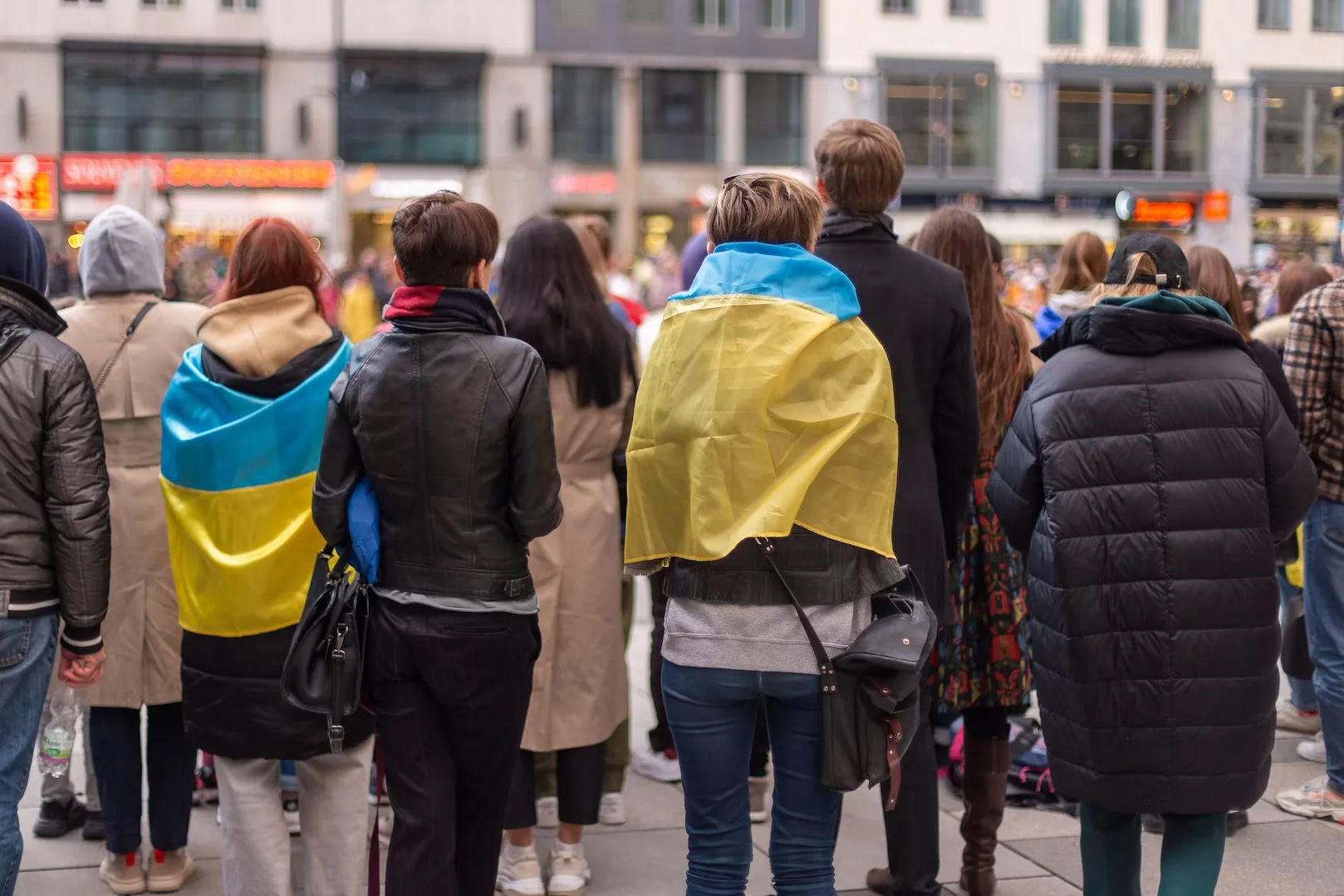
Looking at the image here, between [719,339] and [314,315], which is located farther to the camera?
[314,315]

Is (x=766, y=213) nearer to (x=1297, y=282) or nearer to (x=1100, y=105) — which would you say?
(x=1297, y=282)

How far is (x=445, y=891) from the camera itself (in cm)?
340

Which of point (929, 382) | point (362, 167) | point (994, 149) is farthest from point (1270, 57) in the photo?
point (929, 382)

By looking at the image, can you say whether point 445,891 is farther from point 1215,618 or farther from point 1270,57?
point 1270,57

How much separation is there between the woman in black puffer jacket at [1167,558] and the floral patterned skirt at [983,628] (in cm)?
89

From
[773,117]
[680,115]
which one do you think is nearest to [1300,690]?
[680,115]

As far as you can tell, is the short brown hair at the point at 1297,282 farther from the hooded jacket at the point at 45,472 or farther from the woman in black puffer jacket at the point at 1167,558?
the hooded jacket at the point at 45,472

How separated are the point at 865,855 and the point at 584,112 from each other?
112 feet

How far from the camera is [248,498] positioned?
389cm

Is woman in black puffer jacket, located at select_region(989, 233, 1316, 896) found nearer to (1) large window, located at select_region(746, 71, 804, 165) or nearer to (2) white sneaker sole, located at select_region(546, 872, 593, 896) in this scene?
(2) white sneaker sole, located at select_region(546, 872, 593, 896)

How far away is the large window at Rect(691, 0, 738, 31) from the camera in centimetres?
3766

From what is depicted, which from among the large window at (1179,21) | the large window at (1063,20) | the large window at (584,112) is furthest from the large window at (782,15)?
the large window at (1179,21)

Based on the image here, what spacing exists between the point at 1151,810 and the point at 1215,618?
0.46 metres

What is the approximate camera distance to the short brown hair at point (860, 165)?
12.8 feet
